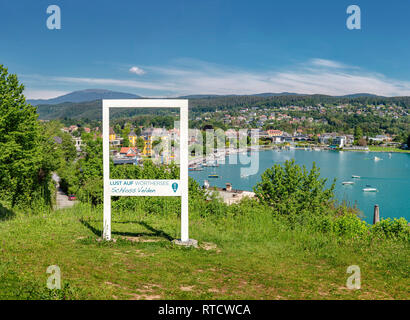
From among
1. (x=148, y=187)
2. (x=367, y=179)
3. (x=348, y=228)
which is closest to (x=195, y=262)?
(x=148, y=187)

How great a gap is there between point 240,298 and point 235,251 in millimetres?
2278

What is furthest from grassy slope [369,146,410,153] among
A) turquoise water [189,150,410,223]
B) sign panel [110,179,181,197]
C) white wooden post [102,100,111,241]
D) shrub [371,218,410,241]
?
white wooden post [102,100,111,241]

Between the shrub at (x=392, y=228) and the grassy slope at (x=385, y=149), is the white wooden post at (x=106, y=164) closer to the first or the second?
the shrub at (x=392, y=228)

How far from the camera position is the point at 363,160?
9262 cm

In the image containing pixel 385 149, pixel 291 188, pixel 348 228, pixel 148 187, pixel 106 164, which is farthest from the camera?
pixel 385 149

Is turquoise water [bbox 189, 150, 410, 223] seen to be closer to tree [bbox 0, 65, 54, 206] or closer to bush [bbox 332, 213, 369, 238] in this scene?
bush [bbox 332, 213, 369, 238]

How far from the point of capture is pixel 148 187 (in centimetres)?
641

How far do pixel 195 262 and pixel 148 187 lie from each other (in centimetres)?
162

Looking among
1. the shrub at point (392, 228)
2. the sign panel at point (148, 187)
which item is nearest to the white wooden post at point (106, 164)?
the sign panel at point (148, 187)

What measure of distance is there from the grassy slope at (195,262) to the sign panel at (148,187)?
995 mm

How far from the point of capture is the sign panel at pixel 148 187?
642 centimetres

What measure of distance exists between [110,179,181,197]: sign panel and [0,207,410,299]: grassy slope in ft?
3.26

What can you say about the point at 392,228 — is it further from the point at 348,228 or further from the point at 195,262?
the point at 195,262
